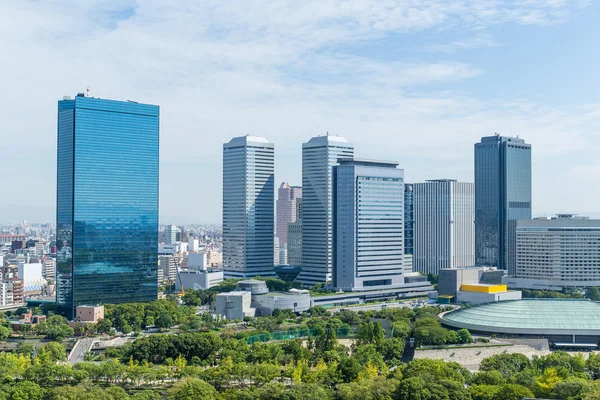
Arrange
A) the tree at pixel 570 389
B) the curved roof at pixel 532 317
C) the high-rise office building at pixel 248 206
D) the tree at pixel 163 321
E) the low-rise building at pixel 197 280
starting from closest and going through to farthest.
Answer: the tree at pixel 570 389 < the curved roof at pixel 532 317 < the tree at pixel 163 321 < the low-rise building at pixel 197 280 < the high-rise office building at pixel 248 206

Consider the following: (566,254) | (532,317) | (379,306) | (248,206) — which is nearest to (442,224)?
→ (566,254)

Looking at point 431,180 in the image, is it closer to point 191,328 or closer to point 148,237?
point 148,237

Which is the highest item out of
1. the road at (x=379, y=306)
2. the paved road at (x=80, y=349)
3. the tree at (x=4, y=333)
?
the road at (x=379, y=306)


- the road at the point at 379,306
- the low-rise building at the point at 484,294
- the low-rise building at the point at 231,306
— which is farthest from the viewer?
the road at the point at 379,306

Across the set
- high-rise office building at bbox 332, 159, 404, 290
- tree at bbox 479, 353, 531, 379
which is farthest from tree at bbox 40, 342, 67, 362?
high-rise office building at bbox 332, 159, 404, 290

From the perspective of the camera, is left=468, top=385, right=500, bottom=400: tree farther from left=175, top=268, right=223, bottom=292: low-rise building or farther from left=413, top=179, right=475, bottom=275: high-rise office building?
left=413, top=179, right=475, bottom=275: high-rise office building

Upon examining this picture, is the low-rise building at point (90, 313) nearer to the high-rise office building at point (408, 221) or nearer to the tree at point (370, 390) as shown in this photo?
the tree at point (370, 390)

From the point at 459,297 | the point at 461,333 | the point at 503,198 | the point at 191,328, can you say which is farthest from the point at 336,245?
the point at 503,198

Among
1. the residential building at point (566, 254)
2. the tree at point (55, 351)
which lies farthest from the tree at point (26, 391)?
the residential building at point (566, 254)
